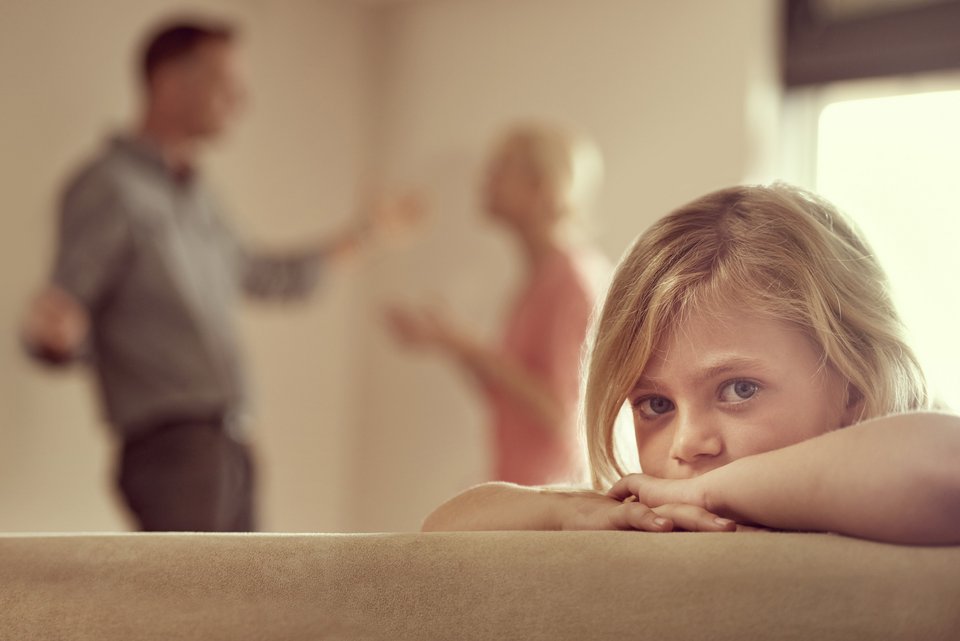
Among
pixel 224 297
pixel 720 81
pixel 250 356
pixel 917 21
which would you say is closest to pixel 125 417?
pixel 224 297

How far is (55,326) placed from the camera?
190cm

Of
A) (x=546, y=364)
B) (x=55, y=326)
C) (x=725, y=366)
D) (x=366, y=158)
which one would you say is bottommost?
(x=546, y=364)

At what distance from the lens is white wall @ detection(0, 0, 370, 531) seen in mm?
2518

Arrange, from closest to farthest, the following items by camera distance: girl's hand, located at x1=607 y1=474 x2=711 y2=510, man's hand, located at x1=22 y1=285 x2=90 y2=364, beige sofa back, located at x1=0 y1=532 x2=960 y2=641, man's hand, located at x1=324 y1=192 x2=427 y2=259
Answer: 1. beige sofa back, located at x1=0 y1=532 x2=960 y2=641
2. girl's hand, located at x1=607 y1=474 x2=711 y2=510
3. man's hand, located at x1=22 y1=285 x2=90 y2=364
4. man's hand, located at x1=324 y1=192 x2=427 y2=259

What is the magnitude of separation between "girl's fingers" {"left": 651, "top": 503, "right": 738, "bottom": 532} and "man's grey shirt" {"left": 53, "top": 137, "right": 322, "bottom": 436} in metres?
1.56

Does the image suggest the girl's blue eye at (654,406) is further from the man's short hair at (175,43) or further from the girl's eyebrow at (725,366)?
the man's short hair at (175,43)

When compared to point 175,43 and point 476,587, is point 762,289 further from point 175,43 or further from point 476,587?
point 175,43

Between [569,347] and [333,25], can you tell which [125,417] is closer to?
[569,347]

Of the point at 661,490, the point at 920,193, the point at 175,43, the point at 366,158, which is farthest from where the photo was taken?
the point at 366,158

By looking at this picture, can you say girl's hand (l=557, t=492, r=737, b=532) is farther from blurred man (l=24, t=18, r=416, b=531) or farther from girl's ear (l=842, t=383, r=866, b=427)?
blurred man (l=24, t=18, r=416, b=531)

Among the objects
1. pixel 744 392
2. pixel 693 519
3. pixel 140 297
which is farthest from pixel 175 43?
pixel 693 519

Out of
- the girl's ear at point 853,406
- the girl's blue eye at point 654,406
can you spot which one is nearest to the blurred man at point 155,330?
the girl's blue eye at point 654,406

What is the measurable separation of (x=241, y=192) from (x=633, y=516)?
272cm

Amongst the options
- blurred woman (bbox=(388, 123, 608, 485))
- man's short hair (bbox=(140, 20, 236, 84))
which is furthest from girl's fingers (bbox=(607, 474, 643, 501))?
Result: man's short hair (bbox=(140, 20, 236, 84))
